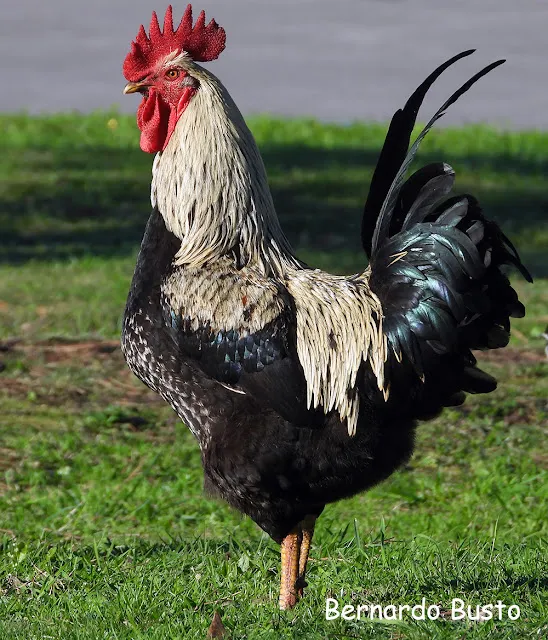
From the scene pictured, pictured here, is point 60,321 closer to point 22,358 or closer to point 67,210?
point 22,358

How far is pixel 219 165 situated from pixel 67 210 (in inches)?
321

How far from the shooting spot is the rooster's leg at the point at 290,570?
14.5 feet

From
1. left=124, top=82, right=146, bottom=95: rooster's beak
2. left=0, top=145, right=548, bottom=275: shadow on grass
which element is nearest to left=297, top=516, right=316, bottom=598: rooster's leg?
left=124, top=82, right=146, bottom=95: rooster's beak

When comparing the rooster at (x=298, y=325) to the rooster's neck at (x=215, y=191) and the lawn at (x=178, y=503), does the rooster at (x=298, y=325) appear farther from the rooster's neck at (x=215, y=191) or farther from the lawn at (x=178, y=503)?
the lawn at (x=178, y=503)

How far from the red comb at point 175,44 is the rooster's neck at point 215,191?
0.18 metres

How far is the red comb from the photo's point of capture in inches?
191

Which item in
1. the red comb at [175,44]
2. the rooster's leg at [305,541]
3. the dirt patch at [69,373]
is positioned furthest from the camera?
the dirt patch at [69,373]

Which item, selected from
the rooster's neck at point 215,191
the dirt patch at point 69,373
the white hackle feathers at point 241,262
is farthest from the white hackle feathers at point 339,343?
the dirt patch at point 69,373

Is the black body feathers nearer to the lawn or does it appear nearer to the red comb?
the lawn

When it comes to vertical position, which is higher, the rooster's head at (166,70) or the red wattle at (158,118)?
the rooster's head at (166,70)

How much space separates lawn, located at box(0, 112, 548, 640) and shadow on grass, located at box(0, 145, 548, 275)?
0.25ft

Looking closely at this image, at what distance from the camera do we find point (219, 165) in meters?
4.68

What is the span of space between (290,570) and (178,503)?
1.69 meters

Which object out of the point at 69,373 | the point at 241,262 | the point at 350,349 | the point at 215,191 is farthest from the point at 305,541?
the point at 69,373
